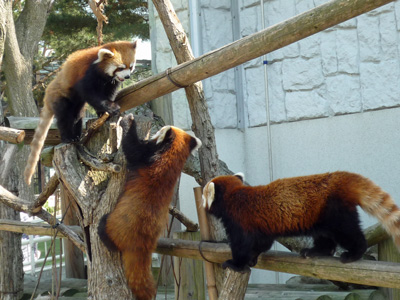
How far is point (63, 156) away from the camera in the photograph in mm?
3193

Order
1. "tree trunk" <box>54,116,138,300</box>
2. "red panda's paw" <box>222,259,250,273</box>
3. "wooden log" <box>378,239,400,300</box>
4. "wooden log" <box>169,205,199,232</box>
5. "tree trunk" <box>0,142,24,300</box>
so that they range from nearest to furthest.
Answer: "red panda's paw" <box>222,259,250,273</box> < "tree trunk" <box>54,116,138,300</box> < "wooden log" <box>378,239,400,300</box> < "wooden log" <box>169,205,199,232</box> < "tree trunk" <box>0,142,24,300</box>

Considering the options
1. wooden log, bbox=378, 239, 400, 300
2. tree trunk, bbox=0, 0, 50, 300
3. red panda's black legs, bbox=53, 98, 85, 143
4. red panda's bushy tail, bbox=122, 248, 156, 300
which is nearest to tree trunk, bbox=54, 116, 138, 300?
red panda's bushy tail, bbox=122, 248, 156, 300

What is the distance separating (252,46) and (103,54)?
4.15 feet

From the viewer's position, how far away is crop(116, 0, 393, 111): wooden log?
2412mm

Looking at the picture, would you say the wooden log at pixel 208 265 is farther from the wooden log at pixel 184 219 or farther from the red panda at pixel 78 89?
the red panda at pixel 78 89

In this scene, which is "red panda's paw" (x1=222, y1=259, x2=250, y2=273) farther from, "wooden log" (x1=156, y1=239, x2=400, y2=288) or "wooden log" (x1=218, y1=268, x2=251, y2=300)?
"wooden log" (x1=156, y1=239, x2=400, y2=288)

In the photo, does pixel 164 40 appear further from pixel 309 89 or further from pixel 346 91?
pixel 346 91

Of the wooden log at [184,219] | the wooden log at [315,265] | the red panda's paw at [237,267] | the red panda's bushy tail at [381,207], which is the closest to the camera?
the wooden log at [315,265]

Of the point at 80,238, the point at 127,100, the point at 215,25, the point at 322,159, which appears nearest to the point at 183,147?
the point at 127,100

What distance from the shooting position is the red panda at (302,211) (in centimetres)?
253

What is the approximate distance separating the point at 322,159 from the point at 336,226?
8.45ft

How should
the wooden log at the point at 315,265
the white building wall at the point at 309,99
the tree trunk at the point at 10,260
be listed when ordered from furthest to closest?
1. the tree trunk at the point at 10,260
2. the white building wall at the point at 309,99
3. the wooden log at the point at 315,265

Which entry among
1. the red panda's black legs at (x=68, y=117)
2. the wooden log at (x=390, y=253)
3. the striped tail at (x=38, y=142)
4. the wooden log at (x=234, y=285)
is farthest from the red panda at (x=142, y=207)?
the wooden log at (x=390, y=253)

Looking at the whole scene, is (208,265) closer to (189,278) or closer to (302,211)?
(189,278)
